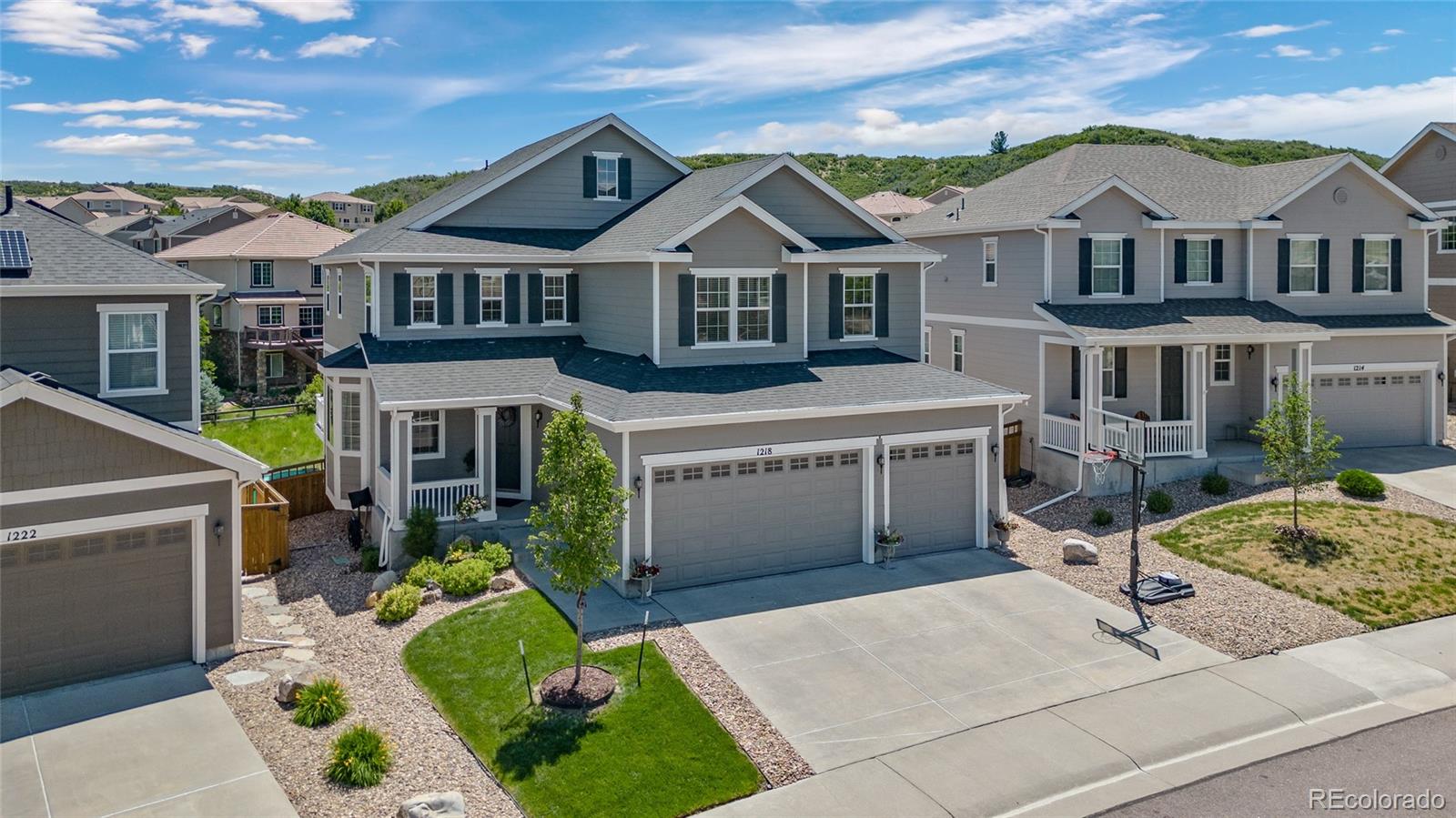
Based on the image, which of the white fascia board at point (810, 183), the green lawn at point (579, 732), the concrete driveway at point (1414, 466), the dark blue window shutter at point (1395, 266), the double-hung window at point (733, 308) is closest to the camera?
the green lawn at point (579, 732)

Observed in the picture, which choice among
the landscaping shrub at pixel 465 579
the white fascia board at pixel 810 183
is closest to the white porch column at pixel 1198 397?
the white fascia board at pixel 810 183

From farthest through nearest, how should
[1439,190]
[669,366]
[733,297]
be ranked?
[1439,190], [733,297], [669,366]

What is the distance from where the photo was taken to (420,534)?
59.8ft

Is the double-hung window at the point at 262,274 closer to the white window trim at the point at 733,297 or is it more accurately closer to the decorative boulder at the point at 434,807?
the white window trim at the point at 733,297

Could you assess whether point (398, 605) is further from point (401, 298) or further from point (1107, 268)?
point (1107, 268)

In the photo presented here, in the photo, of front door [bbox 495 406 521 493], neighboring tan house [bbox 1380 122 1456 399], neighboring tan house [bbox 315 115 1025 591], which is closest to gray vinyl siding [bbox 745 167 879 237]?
neighboring tan house [bbox 315 115 1025 591]

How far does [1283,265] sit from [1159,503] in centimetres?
969

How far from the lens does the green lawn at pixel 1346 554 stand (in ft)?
53.5

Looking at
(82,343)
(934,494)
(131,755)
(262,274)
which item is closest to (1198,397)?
(934,494)

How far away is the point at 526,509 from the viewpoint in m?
20.1

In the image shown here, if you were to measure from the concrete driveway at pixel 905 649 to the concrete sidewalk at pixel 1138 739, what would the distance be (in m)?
0.36

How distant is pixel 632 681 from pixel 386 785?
3383 mm

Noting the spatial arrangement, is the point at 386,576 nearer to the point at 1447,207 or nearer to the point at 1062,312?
the point at 1062,312

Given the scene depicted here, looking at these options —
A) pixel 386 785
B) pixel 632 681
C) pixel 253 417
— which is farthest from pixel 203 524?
pixel 253 417
